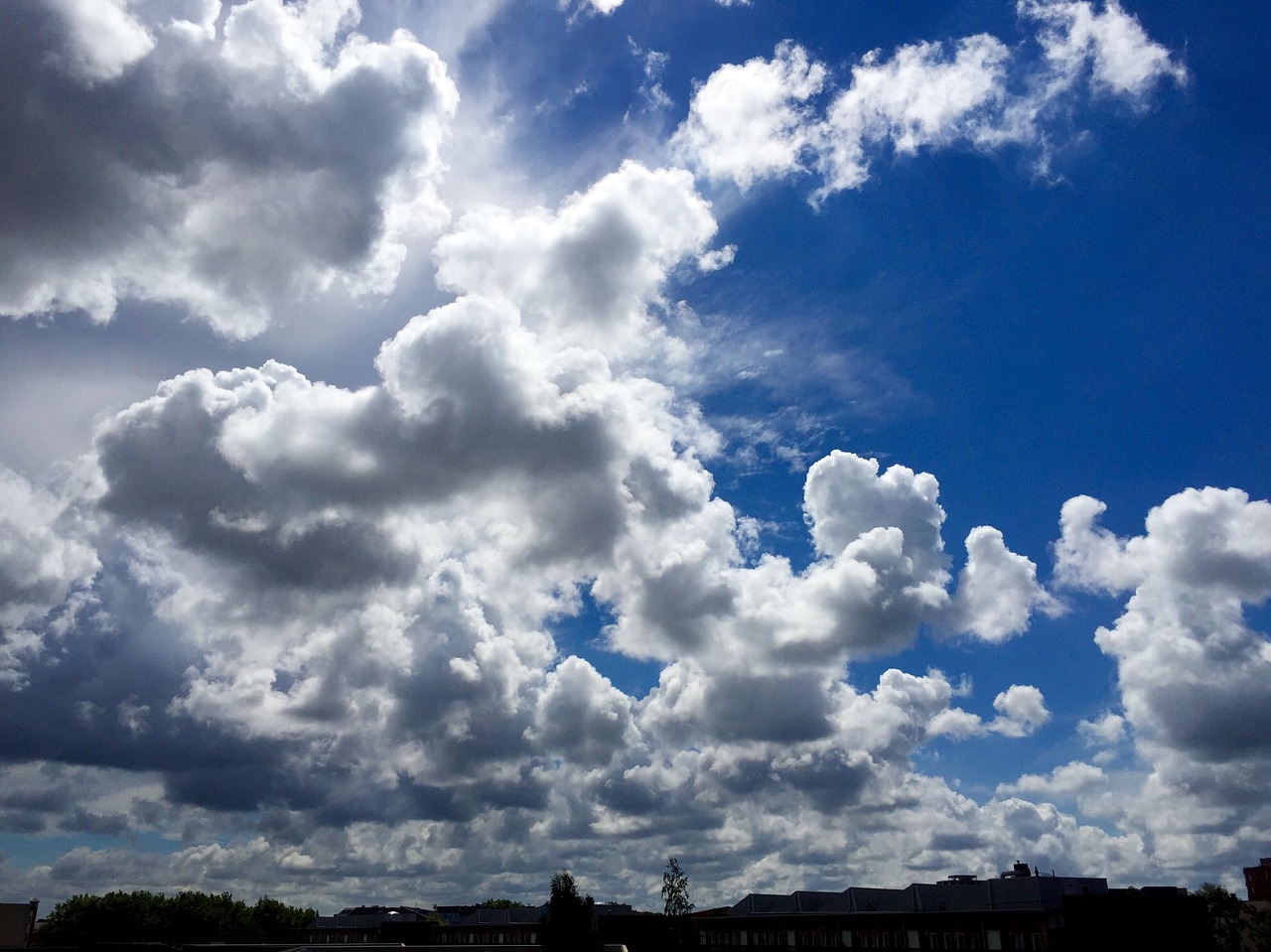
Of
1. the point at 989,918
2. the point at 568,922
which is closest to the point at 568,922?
the point at 568,922

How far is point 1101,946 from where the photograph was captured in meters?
93.2

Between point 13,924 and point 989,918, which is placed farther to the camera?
point 13,924

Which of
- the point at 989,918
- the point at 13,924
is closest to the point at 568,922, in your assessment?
the point at 989,918

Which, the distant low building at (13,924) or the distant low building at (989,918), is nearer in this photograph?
the distant low building at (989,918)

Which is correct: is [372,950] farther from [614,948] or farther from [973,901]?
[973,901]

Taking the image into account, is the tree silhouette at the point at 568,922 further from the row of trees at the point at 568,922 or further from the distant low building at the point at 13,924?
the distant low building at the point at 13,924

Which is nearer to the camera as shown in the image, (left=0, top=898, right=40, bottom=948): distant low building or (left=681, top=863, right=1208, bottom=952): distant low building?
(left=681, top=863, right=1208, bottom=952): distant low building

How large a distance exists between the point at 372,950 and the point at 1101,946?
75.7 m

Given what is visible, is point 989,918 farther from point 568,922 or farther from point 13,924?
point 13,924

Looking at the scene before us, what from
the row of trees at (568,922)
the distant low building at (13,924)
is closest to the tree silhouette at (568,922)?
the row of trees at (568,922)

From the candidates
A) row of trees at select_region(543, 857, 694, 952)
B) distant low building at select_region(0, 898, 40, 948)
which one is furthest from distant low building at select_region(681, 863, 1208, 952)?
distant low building at select_region(0, 898, 40, 948)

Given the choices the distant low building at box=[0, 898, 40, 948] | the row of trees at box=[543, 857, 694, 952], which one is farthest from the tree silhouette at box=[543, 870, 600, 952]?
the distant low building at box=[0, 898, 40, 948]

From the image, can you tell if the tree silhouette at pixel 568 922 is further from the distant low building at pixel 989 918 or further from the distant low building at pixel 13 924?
the distant low building at pixel 13 924

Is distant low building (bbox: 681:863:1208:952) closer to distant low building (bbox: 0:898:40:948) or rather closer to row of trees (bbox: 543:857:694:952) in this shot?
row of trees (bbox: 543:857:694:952)
